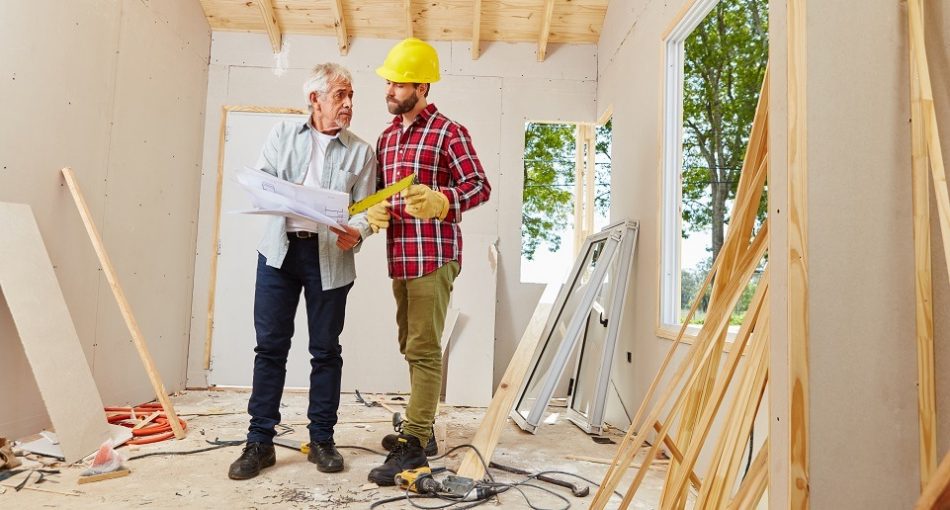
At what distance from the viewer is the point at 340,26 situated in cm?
455

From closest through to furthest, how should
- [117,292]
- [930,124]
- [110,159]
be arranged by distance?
[930,124], [117,292], [110,159]

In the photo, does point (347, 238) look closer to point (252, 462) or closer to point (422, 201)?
point (422, 201)

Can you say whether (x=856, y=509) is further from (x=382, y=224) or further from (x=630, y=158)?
(x=630, y=158)

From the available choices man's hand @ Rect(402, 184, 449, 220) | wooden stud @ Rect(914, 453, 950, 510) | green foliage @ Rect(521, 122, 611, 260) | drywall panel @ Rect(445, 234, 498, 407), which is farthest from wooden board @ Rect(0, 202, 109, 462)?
green foliage @ Rect(521, 122, 611, 260)

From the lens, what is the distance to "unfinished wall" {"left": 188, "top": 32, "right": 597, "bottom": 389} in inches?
181

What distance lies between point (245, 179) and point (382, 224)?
51cm

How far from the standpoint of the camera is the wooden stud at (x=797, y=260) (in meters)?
1.01

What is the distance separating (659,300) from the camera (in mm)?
3072

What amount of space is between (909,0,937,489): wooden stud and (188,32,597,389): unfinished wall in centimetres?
355

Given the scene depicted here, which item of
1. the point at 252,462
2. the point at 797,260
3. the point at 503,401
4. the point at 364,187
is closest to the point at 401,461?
the point at 252,462

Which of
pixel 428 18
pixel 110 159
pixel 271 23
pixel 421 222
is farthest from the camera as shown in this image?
pixel 428 18

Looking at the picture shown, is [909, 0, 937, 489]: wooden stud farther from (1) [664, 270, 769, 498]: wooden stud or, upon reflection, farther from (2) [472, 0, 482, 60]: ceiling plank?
(2) [472, 0, 482, 60]: ceiling plank

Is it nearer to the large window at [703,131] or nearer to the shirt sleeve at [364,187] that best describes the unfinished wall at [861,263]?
the shirt sleeve at [364,187]

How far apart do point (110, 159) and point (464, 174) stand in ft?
7.55
